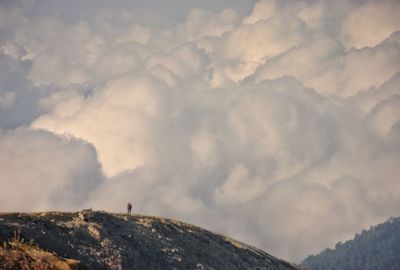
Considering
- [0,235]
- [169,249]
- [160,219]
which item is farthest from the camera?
[160,219]

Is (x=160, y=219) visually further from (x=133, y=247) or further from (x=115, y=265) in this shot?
(x=115, y=265)

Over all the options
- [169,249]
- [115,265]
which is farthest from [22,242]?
[169,249]

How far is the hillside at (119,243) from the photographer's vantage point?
144 ft

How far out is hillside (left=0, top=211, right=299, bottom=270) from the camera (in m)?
43.8

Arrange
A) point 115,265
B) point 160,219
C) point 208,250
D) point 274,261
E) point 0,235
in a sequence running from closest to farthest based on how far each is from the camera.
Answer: point 0,235 → point 115,265 → point 208,250 → point 160,219 → point 274,261

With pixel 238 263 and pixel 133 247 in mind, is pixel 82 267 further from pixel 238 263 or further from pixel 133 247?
pixel 238 263

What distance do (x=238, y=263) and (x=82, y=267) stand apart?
27085mm

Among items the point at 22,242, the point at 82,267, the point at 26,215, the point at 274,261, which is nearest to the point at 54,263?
the point at 82,267

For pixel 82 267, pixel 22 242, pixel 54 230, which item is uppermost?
pixel 54 230

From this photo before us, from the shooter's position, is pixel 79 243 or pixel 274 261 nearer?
pixel 79 243

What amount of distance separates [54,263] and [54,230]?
13976mm

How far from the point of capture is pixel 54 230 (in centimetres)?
4906

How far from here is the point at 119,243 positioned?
51.7 m

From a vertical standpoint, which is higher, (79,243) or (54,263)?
(79,243)
